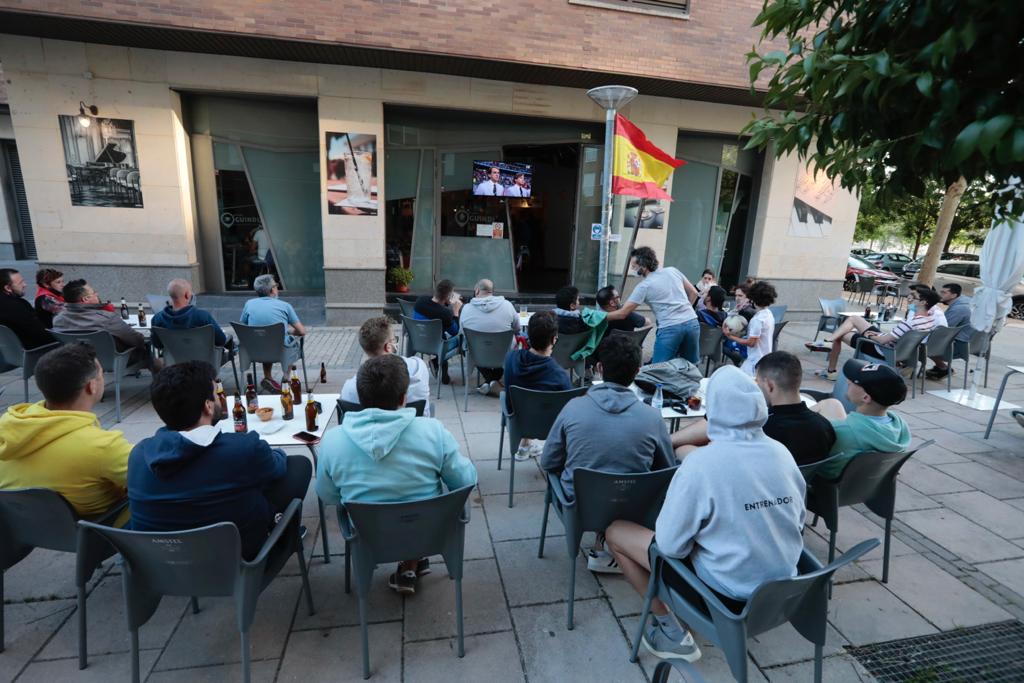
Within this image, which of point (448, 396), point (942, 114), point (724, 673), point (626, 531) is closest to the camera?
point (942, 114)

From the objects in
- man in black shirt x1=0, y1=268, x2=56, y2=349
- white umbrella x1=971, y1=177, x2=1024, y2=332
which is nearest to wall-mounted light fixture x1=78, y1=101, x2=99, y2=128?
man in black shirt x1=0, y1=268, x2=56, y2=349

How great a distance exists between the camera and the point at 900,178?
86.1 inches

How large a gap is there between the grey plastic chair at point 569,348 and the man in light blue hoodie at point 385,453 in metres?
3.07

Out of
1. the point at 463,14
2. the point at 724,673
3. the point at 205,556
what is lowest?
the point at 724,673

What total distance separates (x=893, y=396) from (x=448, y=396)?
429 centimetres

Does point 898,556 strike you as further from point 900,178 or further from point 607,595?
point 900,178

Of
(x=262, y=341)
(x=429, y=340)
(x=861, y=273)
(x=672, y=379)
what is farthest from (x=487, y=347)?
(x=861, y=273)

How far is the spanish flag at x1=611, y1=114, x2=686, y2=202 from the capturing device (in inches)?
273

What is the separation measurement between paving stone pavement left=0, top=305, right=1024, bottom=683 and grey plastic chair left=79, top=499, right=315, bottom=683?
0.41m

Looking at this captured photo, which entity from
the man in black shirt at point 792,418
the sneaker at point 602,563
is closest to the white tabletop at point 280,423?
the sneaker at point 602,563

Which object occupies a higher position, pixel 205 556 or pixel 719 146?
pixel 719 146

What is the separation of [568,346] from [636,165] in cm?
322

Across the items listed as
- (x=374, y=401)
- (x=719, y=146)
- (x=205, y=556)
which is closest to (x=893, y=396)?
(x=374, y=401)

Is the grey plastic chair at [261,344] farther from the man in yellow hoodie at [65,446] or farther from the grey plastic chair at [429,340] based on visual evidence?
the man in yellow hoodie at [65,446]
